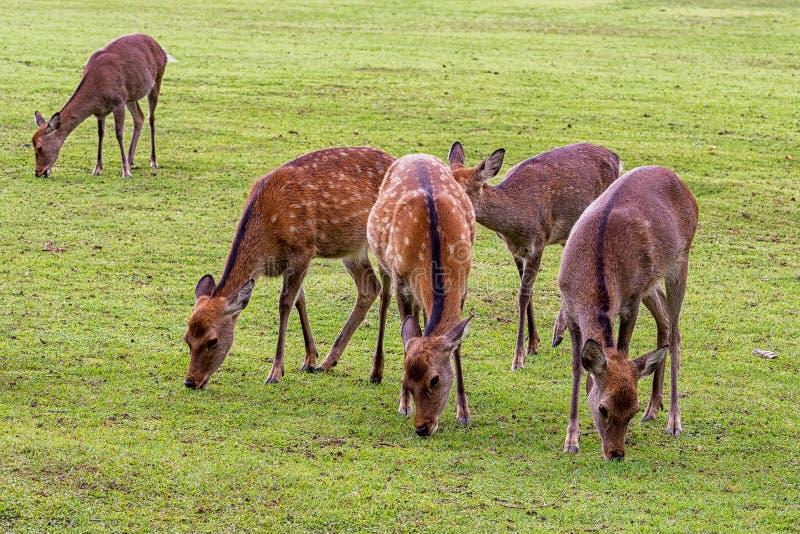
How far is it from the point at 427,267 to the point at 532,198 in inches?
101

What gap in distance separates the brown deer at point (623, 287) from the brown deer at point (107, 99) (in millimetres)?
9044

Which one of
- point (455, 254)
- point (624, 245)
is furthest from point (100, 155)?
point (624, 245)

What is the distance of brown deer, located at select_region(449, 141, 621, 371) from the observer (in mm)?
9750

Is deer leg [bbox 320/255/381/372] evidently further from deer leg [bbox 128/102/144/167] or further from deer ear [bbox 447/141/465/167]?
deer leg [bbox 128/102/144/167]

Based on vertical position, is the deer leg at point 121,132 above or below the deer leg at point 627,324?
below

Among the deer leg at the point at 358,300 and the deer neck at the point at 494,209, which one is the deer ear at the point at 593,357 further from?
the deer neck at the point at 494,209

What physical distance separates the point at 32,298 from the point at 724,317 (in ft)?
22.1

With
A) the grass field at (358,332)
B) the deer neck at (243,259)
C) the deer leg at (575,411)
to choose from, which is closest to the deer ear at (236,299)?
the deer neck at (243,259)

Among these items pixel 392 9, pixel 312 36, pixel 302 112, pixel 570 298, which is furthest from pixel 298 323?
pixel 392 9

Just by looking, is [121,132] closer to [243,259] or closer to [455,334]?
[243,259]

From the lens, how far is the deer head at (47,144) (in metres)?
15.0

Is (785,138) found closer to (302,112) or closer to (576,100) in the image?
(576,100)

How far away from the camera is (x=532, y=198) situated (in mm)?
9969

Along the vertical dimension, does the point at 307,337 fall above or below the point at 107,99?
below
